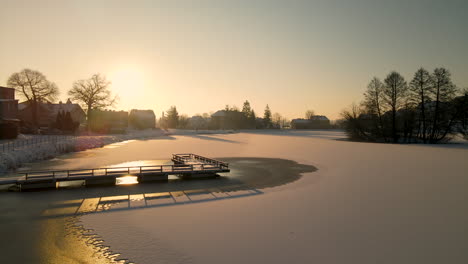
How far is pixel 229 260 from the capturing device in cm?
912

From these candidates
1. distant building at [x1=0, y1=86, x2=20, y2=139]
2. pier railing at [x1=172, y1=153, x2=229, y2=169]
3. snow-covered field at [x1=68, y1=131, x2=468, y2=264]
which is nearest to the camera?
snow-covered field at [x1=68, y1=131, x2=468, y2=264]

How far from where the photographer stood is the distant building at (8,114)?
42188 millimetres

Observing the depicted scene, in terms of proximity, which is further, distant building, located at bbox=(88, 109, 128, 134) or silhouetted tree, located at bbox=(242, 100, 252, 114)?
silhouetted tree, located at bbox=(242, 100, 252, 114)

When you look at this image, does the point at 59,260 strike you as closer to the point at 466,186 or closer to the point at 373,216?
the point at 373,216

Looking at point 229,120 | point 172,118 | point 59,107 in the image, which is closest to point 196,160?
point 59,107

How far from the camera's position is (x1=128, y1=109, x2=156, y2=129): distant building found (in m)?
121

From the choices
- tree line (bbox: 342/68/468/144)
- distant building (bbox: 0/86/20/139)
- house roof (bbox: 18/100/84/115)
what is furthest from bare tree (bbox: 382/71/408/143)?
house roof (bbox: 18/100/84/115)

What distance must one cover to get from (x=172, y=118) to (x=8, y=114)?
4024 inches

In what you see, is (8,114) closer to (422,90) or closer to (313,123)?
(422,90)

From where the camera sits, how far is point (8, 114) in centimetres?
5584

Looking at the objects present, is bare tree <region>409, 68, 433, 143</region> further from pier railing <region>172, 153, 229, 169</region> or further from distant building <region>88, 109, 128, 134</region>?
distant building <region>88, 109, 128, 134</region>

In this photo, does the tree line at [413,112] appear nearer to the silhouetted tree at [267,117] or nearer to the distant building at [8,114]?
the distant building at [8,114]

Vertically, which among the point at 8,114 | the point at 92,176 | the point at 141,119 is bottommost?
the point at 92,176

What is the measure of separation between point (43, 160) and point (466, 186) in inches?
1616
